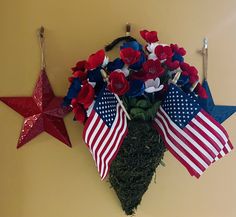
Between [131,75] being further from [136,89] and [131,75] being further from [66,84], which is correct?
[66,84]

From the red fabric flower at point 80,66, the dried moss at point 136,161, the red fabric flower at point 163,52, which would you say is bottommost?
the dried moss at point 136,161

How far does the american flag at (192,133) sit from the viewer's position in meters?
1.10

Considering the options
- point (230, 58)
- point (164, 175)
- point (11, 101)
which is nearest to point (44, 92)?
point (11, 101)

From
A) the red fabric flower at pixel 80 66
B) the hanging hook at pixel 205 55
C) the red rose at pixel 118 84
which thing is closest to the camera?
the red rose at pixel 118 84

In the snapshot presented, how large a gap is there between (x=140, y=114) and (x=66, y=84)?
328 millimetres

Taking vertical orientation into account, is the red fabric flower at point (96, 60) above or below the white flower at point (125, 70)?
above

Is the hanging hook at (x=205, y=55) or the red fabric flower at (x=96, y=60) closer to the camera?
the red fabric flower at (x=96, y=60)

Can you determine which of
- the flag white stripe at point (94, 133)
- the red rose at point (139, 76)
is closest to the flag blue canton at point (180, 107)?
the red rose at point (139, 76)

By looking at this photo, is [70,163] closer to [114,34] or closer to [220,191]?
[114,34]

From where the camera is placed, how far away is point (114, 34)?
1306mm

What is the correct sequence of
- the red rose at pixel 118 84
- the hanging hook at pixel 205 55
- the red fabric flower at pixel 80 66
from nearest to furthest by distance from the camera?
the red rose at pixel 118 84, the red fabric flower at pixel 80 66, the hanging hook at pixel 205 55

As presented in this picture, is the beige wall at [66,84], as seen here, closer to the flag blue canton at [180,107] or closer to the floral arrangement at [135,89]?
the floral arrangement at [135,89]

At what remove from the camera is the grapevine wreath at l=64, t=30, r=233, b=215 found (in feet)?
3.61

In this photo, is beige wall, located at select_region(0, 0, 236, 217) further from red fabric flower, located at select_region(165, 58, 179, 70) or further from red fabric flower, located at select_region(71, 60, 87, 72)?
red fabric flower, located at select_region(165, 58, 179, 70)
